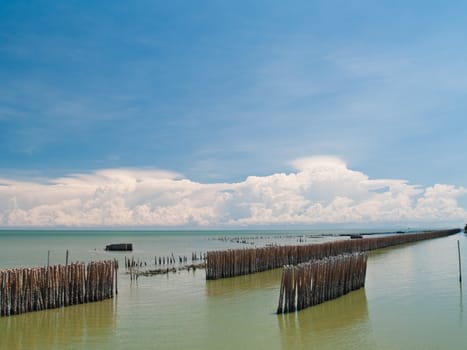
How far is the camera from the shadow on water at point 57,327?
12.9 m

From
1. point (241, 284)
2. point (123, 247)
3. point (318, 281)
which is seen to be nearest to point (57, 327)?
point (318, 281)

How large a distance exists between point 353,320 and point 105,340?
7.95 metres

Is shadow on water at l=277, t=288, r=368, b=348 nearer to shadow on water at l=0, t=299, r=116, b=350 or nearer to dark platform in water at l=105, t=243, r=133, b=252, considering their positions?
shadow on water at l=0, t=299, r=116, b=350

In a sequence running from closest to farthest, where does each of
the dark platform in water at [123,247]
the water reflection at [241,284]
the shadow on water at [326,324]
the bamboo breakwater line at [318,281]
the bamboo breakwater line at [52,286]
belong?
the shadow on water at [326,324] → the bamboo breakwater line at [52,286] → the bamboo breakwater line at [318,281] → the water reflection at [241,284] → the dark platform in water at [123,247]

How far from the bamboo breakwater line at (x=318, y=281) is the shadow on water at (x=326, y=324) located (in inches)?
12.6

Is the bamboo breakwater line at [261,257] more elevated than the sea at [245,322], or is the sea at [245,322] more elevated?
the bamboo breakwater line at [261,257]

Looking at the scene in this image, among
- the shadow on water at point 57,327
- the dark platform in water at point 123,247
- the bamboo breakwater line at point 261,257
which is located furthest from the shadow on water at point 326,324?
the dark platform in water at point 123,247

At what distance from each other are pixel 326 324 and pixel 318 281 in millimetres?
2891

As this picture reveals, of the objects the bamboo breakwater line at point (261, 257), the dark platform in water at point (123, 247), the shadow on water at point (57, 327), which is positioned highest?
the bamboo breakwater line at point (261, 257)

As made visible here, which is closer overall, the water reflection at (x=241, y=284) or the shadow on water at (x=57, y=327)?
the shadow on water at (x=57, y=327)

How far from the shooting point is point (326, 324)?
1449 cm

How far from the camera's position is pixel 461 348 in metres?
12.0

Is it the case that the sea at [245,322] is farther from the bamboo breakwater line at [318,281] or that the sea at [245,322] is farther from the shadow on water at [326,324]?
the bamboo breakwater line at [318,281]

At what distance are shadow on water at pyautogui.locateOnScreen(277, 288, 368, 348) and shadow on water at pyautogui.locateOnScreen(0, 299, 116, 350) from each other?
5.55 m
